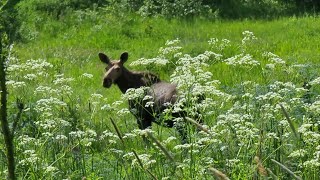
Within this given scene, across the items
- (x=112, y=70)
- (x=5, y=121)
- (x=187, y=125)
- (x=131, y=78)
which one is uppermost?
(x=5, y=121)

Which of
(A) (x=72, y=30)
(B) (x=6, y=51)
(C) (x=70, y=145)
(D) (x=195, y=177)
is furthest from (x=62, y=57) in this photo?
(B) (x=6, y=51)

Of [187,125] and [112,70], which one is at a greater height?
[187,125]

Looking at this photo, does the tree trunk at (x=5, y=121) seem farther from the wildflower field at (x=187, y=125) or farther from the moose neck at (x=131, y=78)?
the moose neck at (x=131, y=78)

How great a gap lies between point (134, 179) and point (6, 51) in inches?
101

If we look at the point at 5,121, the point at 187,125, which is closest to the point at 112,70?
the point at 187,125

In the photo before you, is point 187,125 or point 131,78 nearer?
point 187,125

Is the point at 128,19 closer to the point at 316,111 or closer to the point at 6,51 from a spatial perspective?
the point at 316,111

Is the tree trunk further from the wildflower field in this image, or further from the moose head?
the moose head

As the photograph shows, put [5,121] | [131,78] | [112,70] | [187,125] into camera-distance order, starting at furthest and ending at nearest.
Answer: [131,78] < [112,70] < [187,125] < [5,121]

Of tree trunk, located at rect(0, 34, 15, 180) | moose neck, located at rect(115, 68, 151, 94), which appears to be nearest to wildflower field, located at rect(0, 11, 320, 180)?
tree trunk, located at rect(0, 34, 15, 180)

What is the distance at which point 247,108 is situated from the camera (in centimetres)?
769

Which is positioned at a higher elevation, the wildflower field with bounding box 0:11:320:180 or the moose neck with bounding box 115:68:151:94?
the wildflower field with bounding box 0:11:320:180

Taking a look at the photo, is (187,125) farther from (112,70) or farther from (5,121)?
(112,70)

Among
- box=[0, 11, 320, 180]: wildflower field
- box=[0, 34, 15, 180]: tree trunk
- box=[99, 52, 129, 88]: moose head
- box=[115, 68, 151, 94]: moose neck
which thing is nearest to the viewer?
box=[0, 34, 15, 180]: tree trunk
